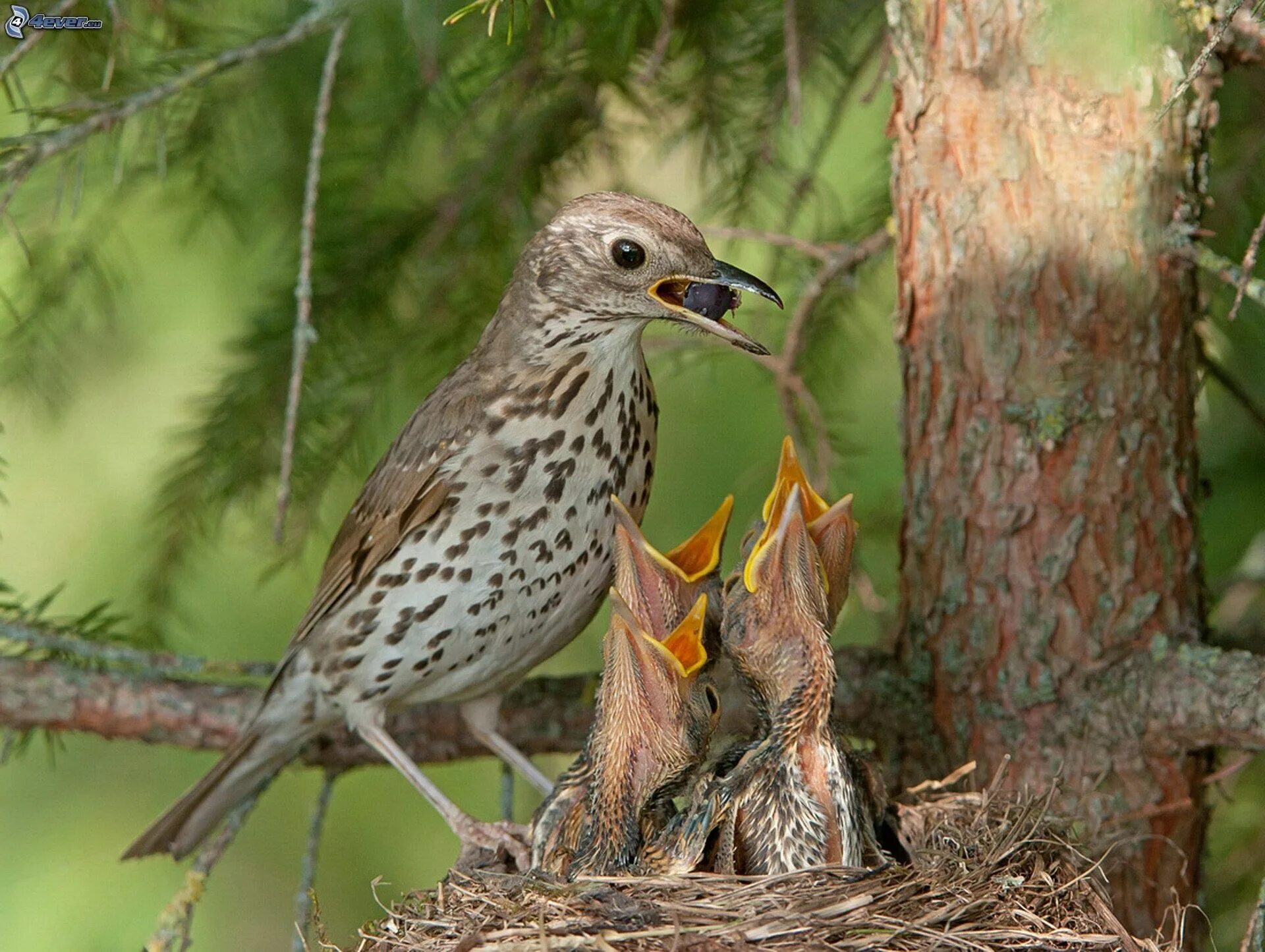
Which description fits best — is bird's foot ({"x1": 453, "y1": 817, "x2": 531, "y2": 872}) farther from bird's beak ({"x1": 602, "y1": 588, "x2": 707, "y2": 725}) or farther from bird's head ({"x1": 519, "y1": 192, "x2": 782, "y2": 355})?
bird's head ({"x1": 519, "y1": 192, "x2": 782, "y2": 355})

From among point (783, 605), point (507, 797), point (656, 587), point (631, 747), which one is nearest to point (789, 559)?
point (783, 605)

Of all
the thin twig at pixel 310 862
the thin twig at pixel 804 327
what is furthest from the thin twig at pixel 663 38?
the thin twig at pixel 310 862

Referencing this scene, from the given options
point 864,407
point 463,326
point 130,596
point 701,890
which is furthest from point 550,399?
point 864,407

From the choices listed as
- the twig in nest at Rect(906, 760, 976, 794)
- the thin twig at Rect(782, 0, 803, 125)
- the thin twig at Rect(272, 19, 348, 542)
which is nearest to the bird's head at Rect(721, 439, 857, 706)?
the twig in nest at Rect(906, 760, 976, 794)

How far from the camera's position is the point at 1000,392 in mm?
2947

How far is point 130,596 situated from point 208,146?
1265mm

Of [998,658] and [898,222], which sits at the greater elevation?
[898,222]

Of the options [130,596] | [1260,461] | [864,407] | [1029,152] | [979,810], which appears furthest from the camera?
[864,407]

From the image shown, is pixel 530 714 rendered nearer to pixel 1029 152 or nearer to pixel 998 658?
pixel 998 658

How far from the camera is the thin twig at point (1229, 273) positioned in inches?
91.5

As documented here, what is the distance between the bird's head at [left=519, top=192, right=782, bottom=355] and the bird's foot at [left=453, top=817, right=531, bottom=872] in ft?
3.74

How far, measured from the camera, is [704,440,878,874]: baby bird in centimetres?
246

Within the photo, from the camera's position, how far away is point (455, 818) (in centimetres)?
329

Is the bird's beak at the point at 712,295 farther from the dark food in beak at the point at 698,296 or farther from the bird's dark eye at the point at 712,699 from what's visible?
the bird's dark eye at the point at 712,699
